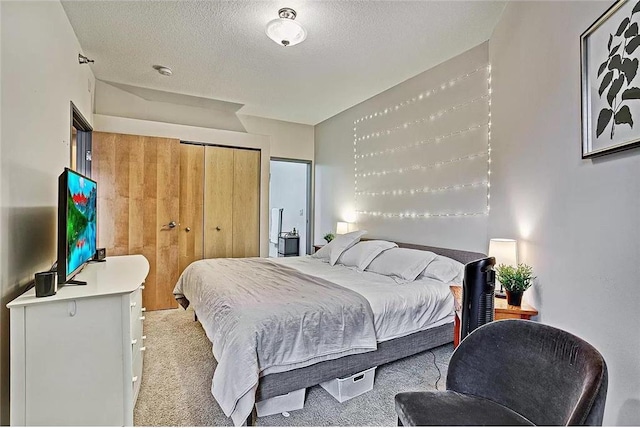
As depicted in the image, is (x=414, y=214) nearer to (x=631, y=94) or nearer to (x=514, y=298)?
(x=514, y=298)

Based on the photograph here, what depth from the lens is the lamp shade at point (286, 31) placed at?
2.51m

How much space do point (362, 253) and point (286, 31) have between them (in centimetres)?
219

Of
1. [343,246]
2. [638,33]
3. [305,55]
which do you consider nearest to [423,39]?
[305,55]

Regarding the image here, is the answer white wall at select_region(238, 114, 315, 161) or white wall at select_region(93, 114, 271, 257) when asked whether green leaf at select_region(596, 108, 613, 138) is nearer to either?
white wall at select_region(93, 114, 271, 257)

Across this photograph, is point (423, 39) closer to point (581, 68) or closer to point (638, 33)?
point (581, 68)

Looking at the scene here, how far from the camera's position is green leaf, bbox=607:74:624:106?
1342 millimetres

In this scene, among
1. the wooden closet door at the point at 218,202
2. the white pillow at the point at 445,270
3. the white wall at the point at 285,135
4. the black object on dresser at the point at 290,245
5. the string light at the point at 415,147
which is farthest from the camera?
the black object on dresser at the point at 290,245

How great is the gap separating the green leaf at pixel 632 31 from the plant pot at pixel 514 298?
140cm

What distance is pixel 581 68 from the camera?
159cm

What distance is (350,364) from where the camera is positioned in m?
2.00

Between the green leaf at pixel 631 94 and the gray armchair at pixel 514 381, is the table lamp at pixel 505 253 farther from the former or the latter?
the green leaf at pixel 631 94

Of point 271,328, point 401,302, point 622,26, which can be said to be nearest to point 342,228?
point 401,302

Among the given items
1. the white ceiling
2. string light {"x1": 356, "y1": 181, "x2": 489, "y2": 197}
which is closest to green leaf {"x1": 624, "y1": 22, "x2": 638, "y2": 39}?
the white ceiling

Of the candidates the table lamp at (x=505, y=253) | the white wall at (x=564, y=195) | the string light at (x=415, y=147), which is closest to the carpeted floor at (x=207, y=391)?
the table lamp at (x=505, y=253)
